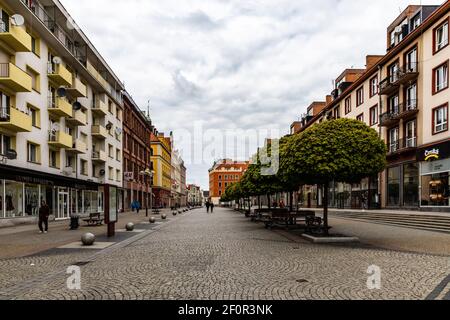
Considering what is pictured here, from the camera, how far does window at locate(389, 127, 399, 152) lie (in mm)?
32219

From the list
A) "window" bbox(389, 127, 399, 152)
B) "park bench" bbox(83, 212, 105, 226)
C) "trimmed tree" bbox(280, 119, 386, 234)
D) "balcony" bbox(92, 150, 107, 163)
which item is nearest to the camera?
"trimmed tree" bbox(280, 119, 386, 234)

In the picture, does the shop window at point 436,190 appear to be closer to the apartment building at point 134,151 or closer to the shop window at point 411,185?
the shop window at point 411,185

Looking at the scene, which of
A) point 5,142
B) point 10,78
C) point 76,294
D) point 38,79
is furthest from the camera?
point 38,79

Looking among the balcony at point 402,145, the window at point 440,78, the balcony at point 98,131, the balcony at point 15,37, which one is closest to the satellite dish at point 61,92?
the balcony at point 15,37

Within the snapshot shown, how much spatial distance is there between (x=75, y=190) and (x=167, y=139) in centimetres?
6526

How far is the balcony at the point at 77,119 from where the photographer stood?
1250 inches

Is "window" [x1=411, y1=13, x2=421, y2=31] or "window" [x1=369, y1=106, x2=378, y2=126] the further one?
A: "window" [x1=369, y1=106, x2=378, y2=126]

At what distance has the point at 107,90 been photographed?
133 ft

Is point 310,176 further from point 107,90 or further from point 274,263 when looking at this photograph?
point 107,90

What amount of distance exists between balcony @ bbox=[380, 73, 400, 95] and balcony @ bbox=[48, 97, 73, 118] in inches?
1095

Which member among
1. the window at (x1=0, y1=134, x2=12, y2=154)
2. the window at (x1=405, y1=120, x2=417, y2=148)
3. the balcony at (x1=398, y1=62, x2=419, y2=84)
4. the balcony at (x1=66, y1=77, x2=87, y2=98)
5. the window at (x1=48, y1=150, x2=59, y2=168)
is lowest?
the window at (x1=48, y1=150, x2=59, y2=168)

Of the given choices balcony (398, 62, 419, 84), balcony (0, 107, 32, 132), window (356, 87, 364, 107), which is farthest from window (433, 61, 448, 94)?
balcony (0, 107, 32, 132)

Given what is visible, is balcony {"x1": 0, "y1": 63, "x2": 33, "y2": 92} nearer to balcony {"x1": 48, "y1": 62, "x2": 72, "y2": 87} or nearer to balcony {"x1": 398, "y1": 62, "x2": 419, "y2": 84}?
balcony {"x1": 48, "y1": 62, "x2": 72, "y2": 87}

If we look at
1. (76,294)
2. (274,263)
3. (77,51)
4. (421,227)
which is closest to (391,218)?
(421,227)
